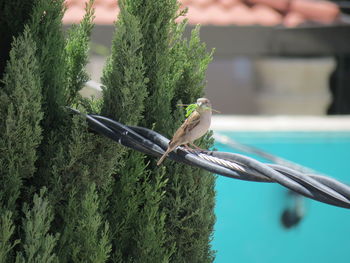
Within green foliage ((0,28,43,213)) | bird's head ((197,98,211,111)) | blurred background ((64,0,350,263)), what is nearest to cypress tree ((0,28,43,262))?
green foliage ((0,28,43,213))

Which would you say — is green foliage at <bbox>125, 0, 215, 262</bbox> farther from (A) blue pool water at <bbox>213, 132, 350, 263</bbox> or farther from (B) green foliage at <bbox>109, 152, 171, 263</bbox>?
(A) blue pool water at <bbox>213, 132, 350, 263</bbox>

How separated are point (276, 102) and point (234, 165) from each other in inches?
398

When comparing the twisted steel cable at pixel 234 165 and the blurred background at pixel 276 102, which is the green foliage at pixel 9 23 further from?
the blurred background at pixel 276 102

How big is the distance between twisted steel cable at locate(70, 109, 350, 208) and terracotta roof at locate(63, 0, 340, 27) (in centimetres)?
746

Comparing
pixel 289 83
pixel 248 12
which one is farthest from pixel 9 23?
pixel 289 83

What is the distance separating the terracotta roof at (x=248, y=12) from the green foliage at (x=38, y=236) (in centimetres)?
758

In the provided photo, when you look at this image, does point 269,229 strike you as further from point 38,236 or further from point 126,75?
point 38,236

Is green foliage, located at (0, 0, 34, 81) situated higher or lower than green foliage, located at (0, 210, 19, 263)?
higher

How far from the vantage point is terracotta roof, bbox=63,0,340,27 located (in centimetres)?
1014

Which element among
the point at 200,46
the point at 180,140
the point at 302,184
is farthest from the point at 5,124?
the point at 302,184

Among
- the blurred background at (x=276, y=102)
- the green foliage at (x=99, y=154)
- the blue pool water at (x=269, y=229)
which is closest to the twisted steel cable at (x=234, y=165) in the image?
the green foliage at (x=99, y=154)

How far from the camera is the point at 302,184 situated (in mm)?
1932

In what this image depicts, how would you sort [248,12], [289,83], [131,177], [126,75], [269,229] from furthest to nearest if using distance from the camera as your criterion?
[289,83]
[248,12]
[269,229]
[131,177]
[126,75]

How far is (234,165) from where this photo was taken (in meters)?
2.12
